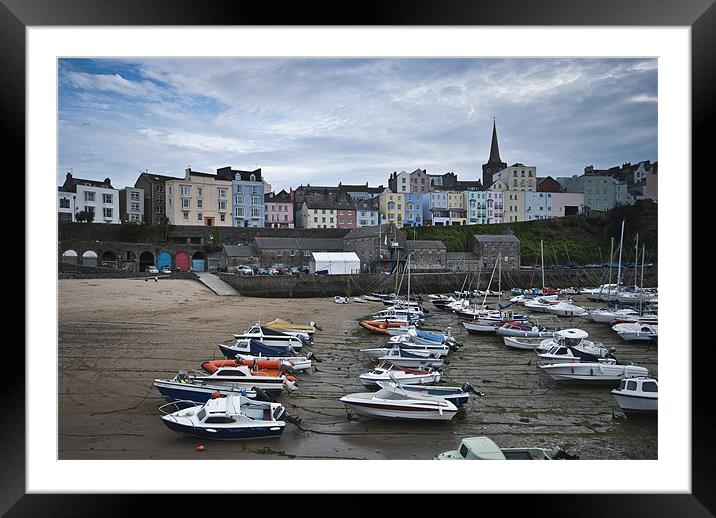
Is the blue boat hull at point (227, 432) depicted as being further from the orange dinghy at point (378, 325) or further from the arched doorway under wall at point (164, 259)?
the arched doorway under wall at point (164, 259)

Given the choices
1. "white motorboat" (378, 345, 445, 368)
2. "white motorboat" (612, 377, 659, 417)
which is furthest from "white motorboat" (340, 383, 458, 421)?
"white motorboat" (378, 345, 445, 368)

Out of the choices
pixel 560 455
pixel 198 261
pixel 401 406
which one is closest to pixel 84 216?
pixel 198 261

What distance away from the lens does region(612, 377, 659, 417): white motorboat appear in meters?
5.45

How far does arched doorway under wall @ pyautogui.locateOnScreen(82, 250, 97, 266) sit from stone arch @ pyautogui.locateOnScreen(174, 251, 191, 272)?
120 inches

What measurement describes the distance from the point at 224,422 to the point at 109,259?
15352mm

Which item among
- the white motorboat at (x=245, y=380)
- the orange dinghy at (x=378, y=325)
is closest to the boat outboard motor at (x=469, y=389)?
the white motorboat at (x=245, y=380)

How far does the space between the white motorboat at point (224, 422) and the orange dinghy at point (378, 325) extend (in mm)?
5979

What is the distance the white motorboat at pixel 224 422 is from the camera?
182 inches

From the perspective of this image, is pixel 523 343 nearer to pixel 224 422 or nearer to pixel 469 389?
pixel 469 389

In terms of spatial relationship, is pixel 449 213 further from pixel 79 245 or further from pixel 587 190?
pixel 79 245

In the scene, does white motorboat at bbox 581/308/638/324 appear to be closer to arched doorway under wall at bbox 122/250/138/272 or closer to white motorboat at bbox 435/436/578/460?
white motorboat at bbox 435/436/578/460

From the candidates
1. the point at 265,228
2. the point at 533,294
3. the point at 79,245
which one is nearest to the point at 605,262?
the point at 533,294
